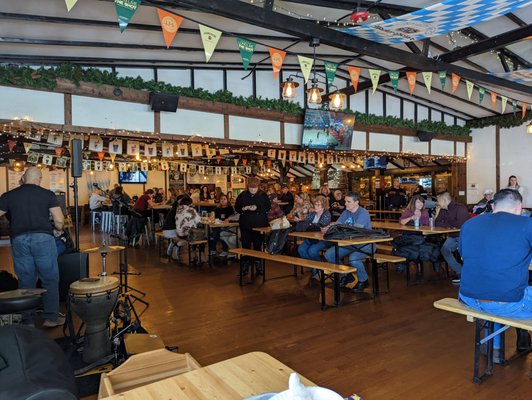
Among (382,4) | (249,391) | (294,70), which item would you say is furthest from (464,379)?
(294,70)

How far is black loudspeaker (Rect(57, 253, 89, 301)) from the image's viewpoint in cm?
493

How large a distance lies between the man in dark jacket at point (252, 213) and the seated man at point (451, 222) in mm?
2914

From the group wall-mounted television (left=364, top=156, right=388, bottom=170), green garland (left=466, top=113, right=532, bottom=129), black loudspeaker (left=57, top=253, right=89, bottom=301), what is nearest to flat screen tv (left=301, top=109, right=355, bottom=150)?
green garland (left=466, top=113, right=532, bottom=129)

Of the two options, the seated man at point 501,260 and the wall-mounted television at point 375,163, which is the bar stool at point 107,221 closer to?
the wall-mounted television at point 375,163

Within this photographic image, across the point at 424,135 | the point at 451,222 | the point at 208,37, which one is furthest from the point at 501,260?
the point at 424,135

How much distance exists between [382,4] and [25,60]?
562 cm

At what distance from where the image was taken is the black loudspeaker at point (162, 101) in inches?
273

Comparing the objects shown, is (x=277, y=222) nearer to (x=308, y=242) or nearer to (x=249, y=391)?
(x=308, y=242)

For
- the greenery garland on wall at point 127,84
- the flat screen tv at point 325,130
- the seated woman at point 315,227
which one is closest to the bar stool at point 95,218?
the greenery garland on wall at point 127,84

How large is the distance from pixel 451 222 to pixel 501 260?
354cm

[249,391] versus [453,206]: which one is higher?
[453,206]

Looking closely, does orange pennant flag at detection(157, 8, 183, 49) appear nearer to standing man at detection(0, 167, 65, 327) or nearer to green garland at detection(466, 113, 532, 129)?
standing man at detection(0, 167, 65, 327)

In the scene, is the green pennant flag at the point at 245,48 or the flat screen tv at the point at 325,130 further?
the flat screen tv at the point at 325,130

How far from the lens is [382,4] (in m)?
5.52
